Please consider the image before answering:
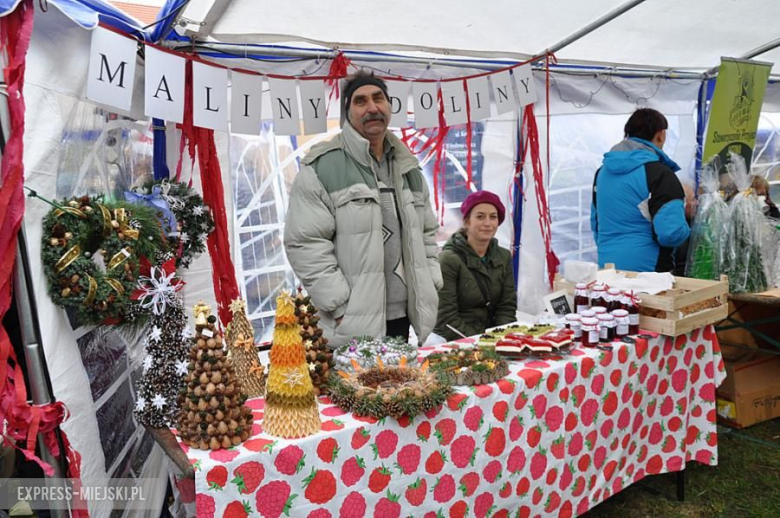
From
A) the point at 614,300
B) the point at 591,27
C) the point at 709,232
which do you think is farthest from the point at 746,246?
the point at 591,27

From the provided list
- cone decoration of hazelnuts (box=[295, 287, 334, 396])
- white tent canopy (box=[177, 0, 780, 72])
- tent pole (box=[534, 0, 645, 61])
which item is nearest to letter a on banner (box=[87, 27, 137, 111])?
white tent canopy (box=[177, 0, 780, 72])

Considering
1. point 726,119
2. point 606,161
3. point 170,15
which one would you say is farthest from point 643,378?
point 726,119

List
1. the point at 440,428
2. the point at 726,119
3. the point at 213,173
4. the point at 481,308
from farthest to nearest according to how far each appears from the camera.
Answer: the point at 726,119 → the point at 481,308 → the point at 213,173 → the point at 440,428

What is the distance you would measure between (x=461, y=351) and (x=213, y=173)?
153 cm

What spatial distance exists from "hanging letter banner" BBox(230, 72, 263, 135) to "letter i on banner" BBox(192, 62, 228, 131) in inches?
4.8

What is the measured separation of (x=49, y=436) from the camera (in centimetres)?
163

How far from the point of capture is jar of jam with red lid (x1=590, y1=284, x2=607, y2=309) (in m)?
2.70

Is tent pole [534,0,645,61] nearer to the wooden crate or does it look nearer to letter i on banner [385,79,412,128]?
letter i on banner [385,79,412,128]

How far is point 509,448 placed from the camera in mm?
2084

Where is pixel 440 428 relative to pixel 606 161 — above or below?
below

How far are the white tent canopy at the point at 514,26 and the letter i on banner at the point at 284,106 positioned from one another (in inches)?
9.9

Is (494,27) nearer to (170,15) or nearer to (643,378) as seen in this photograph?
(170,15)

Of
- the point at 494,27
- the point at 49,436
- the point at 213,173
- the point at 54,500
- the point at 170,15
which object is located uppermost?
the point at 494,27

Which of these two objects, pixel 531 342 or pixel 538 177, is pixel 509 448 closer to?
pixel 531 342
